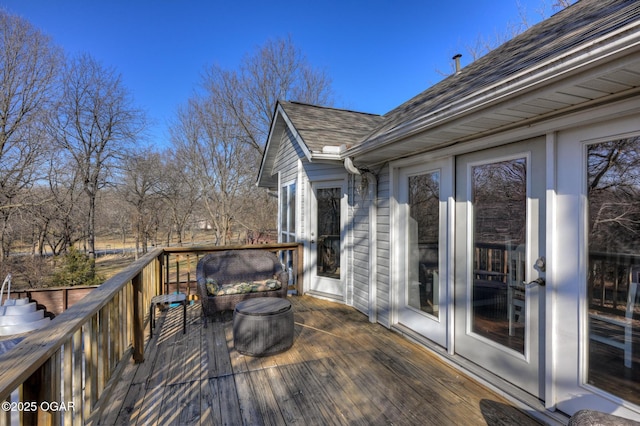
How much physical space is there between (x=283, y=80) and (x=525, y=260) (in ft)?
51.3

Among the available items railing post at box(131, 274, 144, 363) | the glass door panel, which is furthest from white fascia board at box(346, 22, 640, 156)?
railing post at box(131, 274, 144, 363)

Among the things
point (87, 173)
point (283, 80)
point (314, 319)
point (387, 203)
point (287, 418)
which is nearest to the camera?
point (287, 418)

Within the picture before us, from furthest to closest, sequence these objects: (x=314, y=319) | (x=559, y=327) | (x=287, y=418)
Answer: (x=314, y=319)
(x=287, y=418)
(x=559, y=327)

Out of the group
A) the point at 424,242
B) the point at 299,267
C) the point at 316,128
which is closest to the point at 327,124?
the point at 316,128

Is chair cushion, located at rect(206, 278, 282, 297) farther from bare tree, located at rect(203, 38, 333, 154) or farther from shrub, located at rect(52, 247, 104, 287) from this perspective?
bare tree, located at rect(203, 38, 333, 154)

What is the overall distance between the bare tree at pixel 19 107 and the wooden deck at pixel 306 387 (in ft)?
27.7

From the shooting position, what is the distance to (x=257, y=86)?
15.8m

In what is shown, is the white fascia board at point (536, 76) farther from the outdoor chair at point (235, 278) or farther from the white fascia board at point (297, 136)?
the outdoor chair at point (235, 278)

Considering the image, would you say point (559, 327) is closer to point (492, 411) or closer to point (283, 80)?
point (492, 411)

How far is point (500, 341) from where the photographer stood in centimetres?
252

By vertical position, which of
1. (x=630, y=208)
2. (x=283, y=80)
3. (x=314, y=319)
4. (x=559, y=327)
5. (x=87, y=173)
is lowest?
(x=314, y=319)

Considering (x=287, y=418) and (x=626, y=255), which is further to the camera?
(x=287, y=418)

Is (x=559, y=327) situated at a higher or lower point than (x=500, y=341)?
higher

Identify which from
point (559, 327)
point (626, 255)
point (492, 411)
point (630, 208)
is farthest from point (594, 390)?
point (630, 208)
